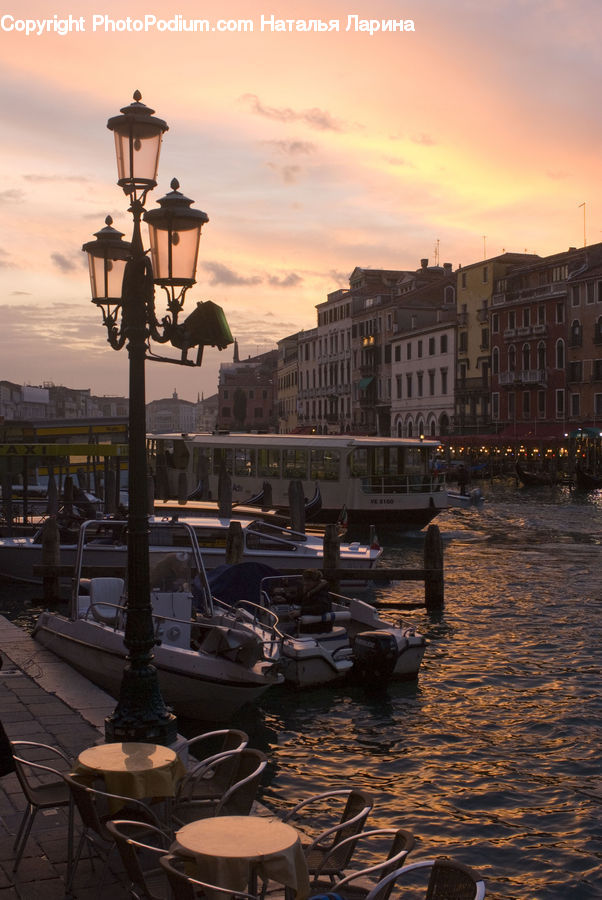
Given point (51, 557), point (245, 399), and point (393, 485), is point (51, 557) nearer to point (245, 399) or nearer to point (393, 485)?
point (393, 485)

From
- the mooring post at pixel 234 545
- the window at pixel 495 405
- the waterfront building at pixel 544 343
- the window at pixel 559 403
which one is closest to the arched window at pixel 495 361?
the waterfront building at pixel 544 343

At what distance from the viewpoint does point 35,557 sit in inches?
752

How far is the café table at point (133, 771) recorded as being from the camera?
471cm

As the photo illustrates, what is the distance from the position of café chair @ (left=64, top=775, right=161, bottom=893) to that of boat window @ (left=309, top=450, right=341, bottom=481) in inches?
1017

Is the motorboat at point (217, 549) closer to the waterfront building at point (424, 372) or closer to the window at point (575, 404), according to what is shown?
the window at point (575, 404)

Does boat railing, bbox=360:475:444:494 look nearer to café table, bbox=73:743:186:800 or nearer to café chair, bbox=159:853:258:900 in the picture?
café table, bbox=73:743:186:800

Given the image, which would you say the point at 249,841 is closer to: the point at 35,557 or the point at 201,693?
the point at 201,693

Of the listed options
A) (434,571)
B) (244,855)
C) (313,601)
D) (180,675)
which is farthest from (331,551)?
(244,855)

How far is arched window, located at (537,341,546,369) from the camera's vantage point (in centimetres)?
6141

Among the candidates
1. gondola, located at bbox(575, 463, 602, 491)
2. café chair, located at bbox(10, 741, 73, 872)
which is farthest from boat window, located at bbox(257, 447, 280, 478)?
café chair, located at bbox(10, 741, 73, 872)

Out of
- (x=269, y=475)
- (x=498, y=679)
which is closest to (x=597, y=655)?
(x=498, y=679)

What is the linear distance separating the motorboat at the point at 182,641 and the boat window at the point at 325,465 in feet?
61.8

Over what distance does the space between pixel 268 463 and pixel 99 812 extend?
2850 cm

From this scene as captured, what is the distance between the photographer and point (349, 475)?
30500mm
